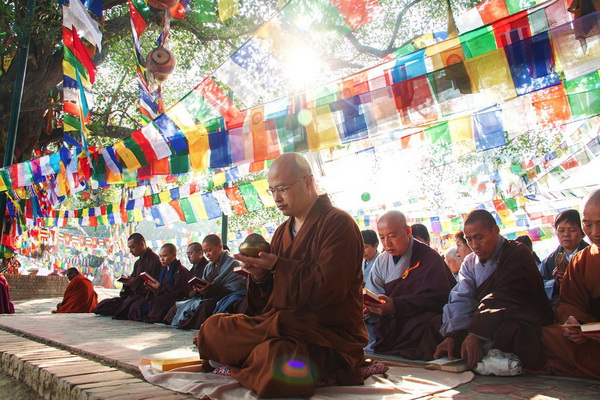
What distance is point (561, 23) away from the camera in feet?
12.7

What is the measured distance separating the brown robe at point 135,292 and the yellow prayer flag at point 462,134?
6.01 metres

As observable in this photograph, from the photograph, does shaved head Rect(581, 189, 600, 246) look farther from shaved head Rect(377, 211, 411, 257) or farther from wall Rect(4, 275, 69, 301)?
wall Rect(4, 275, 69, 301)

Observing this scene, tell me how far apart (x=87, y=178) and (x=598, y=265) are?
319 inches

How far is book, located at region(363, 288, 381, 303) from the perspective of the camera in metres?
4.22

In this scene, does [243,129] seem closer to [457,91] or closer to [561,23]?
[457,91]

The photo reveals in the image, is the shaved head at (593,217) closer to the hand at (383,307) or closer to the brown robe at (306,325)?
the hand at (383,307)

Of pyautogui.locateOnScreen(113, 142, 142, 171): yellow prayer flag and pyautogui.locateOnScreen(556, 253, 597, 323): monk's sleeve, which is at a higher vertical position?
pyautogui.locateOnScreen(113, 142, 142, 171): yellow prayer flag

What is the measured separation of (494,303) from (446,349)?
1.87 feet

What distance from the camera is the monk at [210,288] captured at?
6950 millimetres

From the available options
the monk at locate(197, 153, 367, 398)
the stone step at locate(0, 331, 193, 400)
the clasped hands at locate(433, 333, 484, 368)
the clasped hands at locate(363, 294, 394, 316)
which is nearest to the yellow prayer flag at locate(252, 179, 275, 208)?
the clasped hands at locate(363, 294, 394, 316)

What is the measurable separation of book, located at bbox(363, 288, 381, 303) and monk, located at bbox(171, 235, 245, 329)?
3049 millimetres

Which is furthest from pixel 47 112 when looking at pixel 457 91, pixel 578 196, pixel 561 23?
pixel 578 196

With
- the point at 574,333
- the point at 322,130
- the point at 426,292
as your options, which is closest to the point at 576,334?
the point at 574,333

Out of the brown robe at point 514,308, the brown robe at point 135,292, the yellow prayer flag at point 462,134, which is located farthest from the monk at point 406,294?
the brown robe at point 135,292
